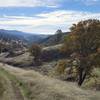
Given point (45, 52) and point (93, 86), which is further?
point (45, 52)

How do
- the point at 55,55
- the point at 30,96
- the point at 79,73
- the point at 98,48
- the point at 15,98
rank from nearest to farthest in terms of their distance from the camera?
the point at 15,98 < the point at 30,96 < the point at 98,48 < the point at 79,73 < the point at 55,55

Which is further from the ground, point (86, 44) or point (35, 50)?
point (86, 44)

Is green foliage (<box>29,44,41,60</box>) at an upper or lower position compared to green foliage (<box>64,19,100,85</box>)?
lower

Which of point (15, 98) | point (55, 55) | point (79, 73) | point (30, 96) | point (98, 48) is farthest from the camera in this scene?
point (55, 55)

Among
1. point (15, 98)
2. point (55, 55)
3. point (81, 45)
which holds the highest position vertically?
point (81, 45)

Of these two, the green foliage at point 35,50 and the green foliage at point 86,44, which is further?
the green foliage at point 35,50

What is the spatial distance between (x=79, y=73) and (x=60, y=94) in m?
22.0

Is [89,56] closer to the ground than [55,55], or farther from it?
farther from it

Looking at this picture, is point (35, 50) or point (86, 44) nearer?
point (86, 44)

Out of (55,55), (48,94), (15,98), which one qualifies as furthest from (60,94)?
(55,55)

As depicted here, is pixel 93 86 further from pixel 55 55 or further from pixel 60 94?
pixel 55 55

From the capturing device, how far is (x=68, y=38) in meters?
55.0

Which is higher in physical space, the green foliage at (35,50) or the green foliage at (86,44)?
the green foliage at (86,44)

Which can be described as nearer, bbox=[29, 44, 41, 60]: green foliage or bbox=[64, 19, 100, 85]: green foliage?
bbox=[64, 19, 100, 85]: green foliage
